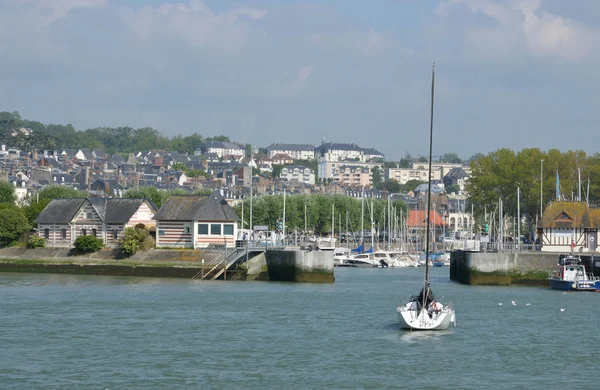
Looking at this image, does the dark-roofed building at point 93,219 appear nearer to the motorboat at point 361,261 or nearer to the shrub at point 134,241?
the shrub at point 134,241

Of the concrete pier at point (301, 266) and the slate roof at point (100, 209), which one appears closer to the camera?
the concrete pier at point (301, 266)

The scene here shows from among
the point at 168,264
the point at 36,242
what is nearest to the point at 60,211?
the point at 36,242

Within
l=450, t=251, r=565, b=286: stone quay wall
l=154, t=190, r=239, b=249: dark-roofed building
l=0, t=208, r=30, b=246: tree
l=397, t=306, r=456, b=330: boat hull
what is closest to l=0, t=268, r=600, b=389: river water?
l=397, t=306, r=456, b=330: boat hull

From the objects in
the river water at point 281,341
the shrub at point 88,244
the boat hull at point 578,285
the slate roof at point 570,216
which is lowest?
the river water at point 281,341

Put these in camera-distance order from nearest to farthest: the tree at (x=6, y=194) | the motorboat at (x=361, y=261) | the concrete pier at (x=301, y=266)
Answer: the concrete pier at (x=301, y=266)
the motorboat at (x=361, y=261)
the tree at (x=6, y=194)

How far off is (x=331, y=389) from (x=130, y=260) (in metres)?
44.2

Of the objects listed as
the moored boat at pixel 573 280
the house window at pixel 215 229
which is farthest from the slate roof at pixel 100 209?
the moored boat at pixel 573 280

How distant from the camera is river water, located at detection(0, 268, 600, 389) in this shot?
36.1 meters

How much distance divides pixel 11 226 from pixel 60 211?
13.0 ft

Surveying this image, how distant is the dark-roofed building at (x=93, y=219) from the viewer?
8281 cm

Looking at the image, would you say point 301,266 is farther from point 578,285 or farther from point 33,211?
point 33,211

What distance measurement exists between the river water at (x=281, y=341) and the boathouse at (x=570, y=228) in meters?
13.0

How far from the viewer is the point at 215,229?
251ft

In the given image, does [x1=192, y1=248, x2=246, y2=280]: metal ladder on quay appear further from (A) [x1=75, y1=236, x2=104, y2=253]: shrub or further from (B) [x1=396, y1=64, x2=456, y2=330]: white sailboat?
(B) [x1=396, y1=64, x2=456, y2=330]: white sailboat
